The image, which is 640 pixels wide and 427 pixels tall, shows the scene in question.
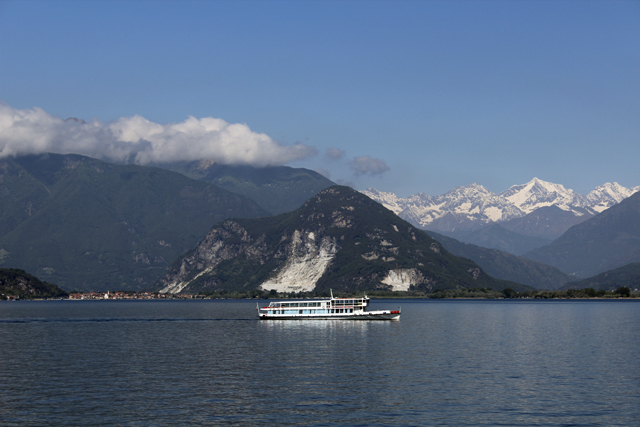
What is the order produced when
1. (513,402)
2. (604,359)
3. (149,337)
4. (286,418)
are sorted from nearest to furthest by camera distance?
(286,418)
(513,402)
(604,359)
(149,337)

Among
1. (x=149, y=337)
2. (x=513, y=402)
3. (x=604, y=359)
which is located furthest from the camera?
(x=149, y=337)

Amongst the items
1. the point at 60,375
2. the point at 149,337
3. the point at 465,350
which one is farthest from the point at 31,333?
the point at 465,350

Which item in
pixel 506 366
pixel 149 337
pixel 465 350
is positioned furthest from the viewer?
pixel 149 337

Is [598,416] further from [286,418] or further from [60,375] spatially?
[60,375]

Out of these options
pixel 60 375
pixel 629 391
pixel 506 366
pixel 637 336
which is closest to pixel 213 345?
pixel 60 375

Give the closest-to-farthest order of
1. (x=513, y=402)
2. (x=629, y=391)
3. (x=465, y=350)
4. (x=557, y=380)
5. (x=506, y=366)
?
(x=513, y=402) → (x=629, y=391) → (x=557, y=380) → (x=506, y=366) → (x=465, y=350)

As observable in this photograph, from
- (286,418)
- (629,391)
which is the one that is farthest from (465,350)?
(286,418)

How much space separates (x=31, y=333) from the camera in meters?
195

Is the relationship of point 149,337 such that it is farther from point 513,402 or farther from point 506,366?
point 513,402

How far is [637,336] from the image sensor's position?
593 feet

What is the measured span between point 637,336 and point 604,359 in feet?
203

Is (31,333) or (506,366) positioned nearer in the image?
(506,366)

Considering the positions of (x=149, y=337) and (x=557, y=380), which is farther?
(x=149, y=337)

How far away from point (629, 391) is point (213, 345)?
311 feet
